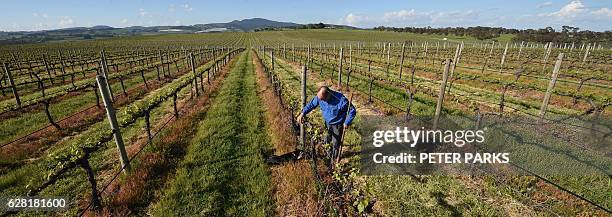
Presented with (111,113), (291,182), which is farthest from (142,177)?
(291,182)

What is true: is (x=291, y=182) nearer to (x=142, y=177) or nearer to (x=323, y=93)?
(x=323, y=93)

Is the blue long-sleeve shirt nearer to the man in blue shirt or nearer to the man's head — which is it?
the man in blue shirt

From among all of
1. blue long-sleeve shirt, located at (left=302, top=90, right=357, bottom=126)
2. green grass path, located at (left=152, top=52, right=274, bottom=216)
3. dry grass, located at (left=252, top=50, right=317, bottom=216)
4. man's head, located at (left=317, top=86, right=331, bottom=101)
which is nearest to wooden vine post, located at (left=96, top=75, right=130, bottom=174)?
green grass path, located at (left=152, top=52, right=274, bottom=216)

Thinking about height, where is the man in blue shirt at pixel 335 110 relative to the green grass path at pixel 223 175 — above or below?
above

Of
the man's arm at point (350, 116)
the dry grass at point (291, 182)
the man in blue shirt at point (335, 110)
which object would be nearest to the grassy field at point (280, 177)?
the dry grass at point (291, 182)

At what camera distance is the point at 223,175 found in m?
6.73

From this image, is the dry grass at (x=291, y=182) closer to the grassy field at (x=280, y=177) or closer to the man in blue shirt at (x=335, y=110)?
the grassy field at (x=280, y=177)

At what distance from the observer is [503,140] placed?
331 inches

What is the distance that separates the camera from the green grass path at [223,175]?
18.3ft

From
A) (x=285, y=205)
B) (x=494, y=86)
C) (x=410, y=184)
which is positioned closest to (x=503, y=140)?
(x=410, y=184)

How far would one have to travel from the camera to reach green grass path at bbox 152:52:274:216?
5.57m

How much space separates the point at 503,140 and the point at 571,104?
6570 mm

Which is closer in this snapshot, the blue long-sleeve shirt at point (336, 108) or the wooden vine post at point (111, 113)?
the wooden vine post at point (111, 113)

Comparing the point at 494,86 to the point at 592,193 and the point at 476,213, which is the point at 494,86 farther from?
the point at 476,213
